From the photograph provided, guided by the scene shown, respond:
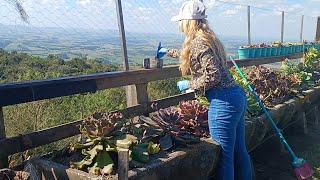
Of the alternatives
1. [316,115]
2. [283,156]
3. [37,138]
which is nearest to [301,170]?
[283,156]

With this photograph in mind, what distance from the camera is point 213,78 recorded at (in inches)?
150

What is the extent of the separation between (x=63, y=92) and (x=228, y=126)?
5.09ft

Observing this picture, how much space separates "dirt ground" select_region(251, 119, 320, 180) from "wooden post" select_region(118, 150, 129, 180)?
9.24 ft

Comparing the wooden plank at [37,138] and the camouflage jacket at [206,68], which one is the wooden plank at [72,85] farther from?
the camouflage jacket at [206,68]

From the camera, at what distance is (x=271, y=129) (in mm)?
6031

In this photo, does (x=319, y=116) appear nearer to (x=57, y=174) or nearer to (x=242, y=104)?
(x=242, y=104)

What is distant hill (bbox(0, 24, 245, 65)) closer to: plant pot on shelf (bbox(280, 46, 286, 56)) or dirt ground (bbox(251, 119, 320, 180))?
dirt ground (bbox(251, 119, 320, 180))

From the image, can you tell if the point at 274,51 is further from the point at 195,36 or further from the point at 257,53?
the point at 195,36

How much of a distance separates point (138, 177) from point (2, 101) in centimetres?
126

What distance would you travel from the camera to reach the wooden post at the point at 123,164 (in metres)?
2.91

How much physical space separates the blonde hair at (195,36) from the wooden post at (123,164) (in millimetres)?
1251

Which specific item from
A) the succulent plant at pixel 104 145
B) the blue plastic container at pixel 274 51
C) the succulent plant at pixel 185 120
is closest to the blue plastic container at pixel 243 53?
the blue plastic container at pixel 274 51

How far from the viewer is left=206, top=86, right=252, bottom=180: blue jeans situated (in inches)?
155

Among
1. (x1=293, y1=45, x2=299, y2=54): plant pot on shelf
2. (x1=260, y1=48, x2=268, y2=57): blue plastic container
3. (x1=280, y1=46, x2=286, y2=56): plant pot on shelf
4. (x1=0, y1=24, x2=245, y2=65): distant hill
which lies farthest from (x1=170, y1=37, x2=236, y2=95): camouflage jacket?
(x1=293, y1=45, x2=299, y2=54): plant pot on shelf
